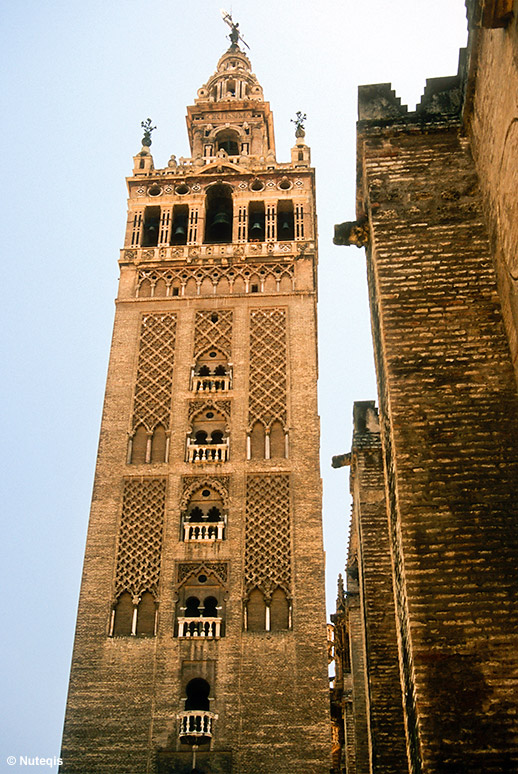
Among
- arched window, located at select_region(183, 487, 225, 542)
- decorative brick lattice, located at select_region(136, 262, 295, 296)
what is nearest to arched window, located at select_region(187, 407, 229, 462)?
arched window, located at select_region(183, 487, 225, 542)

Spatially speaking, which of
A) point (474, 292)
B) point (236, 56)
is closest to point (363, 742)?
point (474, 292)

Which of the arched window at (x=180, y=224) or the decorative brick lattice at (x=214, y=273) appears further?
the arched window at (x=180, y=224)

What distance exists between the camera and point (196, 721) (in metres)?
17.9

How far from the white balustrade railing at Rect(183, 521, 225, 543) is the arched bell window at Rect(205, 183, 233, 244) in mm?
10409

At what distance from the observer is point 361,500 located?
12.3 m

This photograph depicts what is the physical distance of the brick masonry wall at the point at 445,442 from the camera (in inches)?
214

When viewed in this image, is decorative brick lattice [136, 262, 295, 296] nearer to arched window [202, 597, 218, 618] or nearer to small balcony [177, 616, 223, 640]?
arched window [202, 597, 218, 618]

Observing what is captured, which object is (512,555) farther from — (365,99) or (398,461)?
(365,99)

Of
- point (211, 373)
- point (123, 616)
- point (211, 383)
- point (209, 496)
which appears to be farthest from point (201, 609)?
point (211, 373)

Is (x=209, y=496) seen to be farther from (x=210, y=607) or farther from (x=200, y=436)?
(x=210, y=607)

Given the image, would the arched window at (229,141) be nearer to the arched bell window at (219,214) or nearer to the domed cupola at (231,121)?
the domed cupola at (231,121)

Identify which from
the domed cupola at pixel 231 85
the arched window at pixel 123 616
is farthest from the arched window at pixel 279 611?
the domed cupola at pixel 231 85

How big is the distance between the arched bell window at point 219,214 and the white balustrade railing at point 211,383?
6193 mm

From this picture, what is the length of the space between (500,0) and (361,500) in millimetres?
7783
